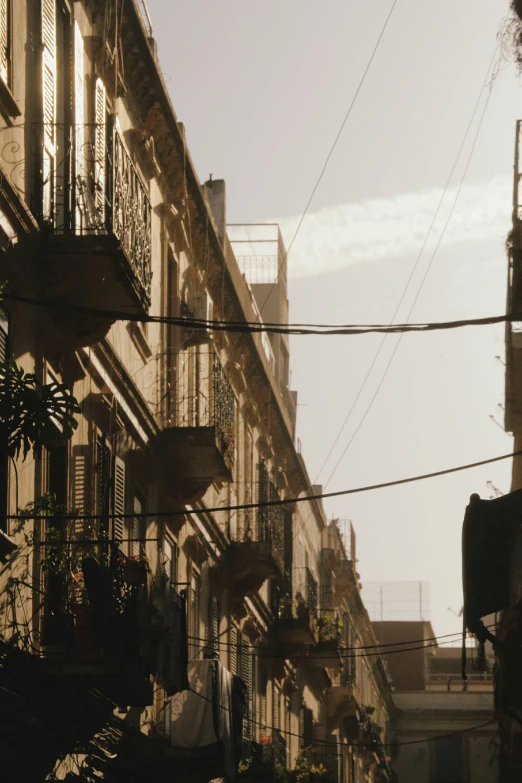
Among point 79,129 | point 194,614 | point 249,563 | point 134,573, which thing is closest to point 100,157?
point 79,129

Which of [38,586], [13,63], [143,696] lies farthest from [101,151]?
[143,696]

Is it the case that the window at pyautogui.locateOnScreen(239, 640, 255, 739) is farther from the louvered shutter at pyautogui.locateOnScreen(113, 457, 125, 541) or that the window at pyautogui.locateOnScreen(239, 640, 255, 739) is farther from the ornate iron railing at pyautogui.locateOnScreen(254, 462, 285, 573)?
the louvered shutter at pyautogui.locateOnScreen(113, 457, 125, 541)

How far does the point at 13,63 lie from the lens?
480 inches

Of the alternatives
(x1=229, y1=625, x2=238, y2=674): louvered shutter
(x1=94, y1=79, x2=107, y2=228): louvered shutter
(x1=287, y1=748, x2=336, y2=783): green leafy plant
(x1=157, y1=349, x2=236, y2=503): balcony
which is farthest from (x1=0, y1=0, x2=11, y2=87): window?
(x1=287, y1=748, x2=336, y2=783): green leafy plant

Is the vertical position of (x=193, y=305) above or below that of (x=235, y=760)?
above

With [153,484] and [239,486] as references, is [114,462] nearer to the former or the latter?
[153,484]

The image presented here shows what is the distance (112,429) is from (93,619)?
3776mm

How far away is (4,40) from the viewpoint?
12016 mm

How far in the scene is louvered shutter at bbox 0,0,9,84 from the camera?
1191cm

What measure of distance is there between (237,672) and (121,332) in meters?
10.0

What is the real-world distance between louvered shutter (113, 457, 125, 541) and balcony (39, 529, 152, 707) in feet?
8.85

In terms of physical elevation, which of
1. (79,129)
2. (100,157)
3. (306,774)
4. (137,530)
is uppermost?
(79,129)

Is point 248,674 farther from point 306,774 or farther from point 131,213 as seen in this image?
point 131,213

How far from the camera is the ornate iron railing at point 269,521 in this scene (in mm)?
25750
